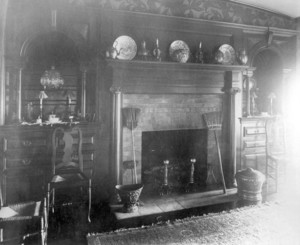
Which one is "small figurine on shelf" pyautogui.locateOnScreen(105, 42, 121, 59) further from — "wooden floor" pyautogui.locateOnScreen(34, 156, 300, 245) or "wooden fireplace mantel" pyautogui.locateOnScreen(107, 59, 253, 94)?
"wooden floor" pyautogui.locateOnScreen(34, 156, 300, 245)

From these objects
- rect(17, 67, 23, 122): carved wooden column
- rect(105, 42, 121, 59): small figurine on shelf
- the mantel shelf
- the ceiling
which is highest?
the ceiling

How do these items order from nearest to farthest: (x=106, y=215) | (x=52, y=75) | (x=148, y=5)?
(x=106, y=215) → (x=52, y=75) → (x=148, y=5)

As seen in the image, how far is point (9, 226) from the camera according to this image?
231cm

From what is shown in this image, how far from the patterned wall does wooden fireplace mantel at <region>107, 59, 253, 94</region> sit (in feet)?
3.03

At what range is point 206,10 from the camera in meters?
4.87

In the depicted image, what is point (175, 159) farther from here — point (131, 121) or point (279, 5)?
point (279, 5)

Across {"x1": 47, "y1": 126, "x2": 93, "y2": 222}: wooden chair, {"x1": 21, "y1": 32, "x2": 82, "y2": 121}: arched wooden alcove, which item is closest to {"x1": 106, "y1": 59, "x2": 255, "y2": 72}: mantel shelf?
{"x1": 21, "y1": 32, "x2": 82, "y2": 121}: arched wooden alcove

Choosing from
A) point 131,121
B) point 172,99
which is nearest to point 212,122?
point 172,99

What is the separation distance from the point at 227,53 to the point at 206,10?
2.87 feet

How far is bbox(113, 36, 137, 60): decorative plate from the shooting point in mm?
4293

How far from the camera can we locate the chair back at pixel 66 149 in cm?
367

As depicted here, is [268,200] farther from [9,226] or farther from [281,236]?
[9,226]

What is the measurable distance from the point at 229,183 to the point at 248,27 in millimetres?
2995

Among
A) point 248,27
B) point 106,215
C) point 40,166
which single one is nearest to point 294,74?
point 248,27
